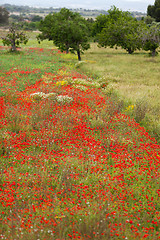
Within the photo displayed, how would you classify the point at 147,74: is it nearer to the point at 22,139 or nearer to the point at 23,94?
the point at 23,94

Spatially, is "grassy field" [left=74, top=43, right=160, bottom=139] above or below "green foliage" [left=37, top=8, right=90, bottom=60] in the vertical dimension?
below

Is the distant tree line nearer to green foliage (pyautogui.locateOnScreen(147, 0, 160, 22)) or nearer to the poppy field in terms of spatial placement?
the poppy field

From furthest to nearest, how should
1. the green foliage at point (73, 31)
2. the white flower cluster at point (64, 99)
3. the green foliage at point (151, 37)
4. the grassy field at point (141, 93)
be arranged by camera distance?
the green foliage at point (151, 37)
the green foliage at point (73, 31)
the white flower cluster at point (64, 99)
the grassy field at point (141, 93)

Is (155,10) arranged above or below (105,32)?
above

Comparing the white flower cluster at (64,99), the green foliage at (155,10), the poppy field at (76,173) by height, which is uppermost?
the green foliage at (155,10)

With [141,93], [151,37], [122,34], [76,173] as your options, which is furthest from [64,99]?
[122,34]

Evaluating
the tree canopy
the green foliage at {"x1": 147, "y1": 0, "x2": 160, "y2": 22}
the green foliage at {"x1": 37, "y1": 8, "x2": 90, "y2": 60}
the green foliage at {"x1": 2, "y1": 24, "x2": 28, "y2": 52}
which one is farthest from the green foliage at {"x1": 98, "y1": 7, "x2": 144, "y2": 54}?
the green foliage at {"x1": 147, "y1": 0, "x2": 160, "y2": 22}

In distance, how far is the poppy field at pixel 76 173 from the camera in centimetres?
379

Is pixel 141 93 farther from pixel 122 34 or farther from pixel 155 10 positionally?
pixel 155 10

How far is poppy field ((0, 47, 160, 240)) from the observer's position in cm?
379

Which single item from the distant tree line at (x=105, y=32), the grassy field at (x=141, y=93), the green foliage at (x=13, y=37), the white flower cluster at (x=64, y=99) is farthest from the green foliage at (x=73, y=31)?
the white flower cluster at (x=64, y=99)

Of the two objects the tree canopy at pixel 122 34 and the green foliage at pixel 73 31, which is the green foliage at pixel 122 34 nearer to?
the tree canopy at pixel 122 34

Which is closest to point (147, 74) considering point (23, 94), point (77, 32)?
point (77, 32)

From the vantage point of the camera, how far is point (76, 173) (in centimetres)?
534
